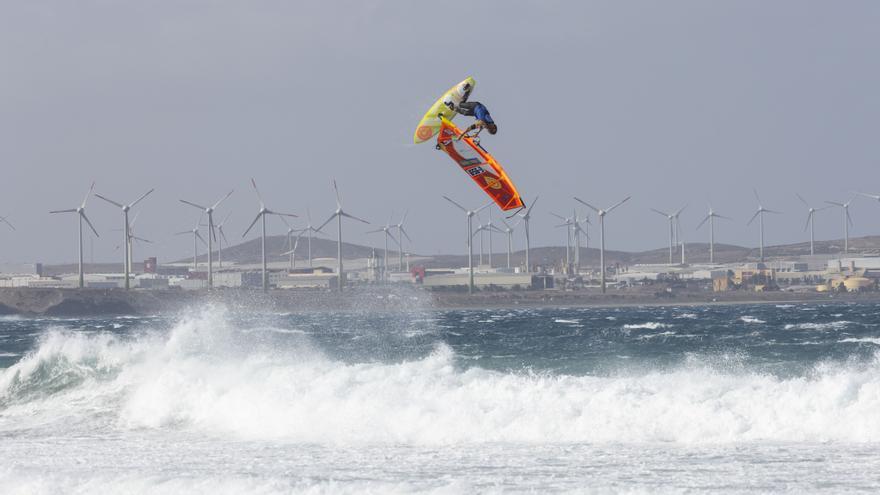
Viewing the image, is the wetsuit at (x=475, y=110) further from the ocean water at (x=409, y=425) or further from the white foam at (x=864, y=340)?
the white foam at (x=864, y=340)

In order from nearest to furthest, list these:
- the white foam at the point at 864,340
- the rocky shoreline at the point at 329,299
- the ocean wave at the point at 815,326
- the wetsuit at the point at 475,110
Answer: the wetsuit at the point at 475,110 < the white foam at the point at 864,340 < the ocean wave at the point at 815,326 < the rocky shoreline at the point at 329,299

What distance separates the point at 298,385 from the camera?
88.1 feet

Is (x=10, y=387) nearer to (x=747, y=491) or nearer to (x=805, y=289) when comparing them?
(x=747, y=491)

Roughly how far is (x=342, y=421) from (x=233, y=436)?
2145 mm

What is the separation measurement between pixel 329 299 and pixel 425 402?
118 meters

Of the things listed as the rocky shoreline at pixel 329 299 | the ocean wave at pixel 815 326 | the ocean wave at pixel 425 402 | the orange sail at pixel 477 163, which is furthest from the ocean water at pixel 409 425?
the rocky shoreline at pixel 329 299

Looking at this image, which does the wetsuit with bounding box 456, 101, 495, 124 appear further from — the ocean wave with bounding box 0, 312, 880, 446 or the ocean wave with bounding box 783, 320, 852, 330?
the ocean wave with bounding box 783, 320, 852, 330

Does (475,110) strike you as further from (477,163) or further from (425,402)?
(425,402)

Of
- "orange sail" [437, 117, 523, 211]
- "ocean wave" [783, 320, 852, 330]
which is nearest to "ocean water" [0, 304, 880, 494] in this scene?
"orange sail" [437, 117, 523, 211]

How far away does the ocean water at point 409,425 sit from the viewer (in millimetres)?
18594

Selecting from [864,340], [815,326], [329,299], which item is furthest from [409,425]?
[329,299]

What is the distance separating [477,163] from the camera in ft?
76.6

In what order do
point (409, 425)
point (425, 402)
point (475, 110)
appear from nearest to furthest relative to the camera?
point (475, 110) < point (409, 425) < point (425, 402)

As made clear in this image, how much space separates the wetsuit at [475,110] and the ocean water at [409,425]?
18.8 ft
